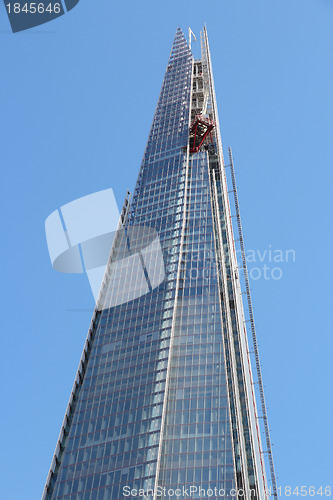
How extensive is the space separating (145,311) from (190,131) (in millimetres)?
58146

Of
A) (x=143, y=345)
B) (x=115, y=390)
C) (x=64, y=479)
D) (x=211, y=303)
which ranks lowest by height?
(x=64, y=479)

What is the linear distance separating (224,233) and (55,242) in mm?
41704

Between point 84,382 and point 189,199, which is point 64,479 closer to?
point 84,382

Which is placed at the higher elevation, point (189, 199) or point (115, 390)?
point (189, 199)

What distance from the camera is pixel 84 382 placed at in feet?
426

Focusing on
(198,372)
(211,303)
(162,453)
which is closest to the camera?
(162,453)

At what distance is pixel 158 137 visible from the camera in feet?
588

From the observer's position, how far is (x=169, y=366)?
4909 inches

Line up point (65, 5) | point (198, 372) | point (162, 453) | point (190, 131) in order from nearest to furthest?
point (65, 5), point (162, 453), point (198, 372), point (190, 131)

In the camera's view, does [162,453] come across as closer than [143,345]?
Yes

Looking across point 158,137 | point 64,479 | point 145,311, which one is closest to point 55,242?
point 145,311

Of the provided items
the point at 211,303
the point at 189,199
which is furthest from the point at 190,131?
the point at 211,303

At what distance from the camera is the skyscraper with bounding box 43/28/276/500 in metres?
112

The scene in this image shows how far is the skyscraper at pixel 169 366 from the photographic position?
366 ft
